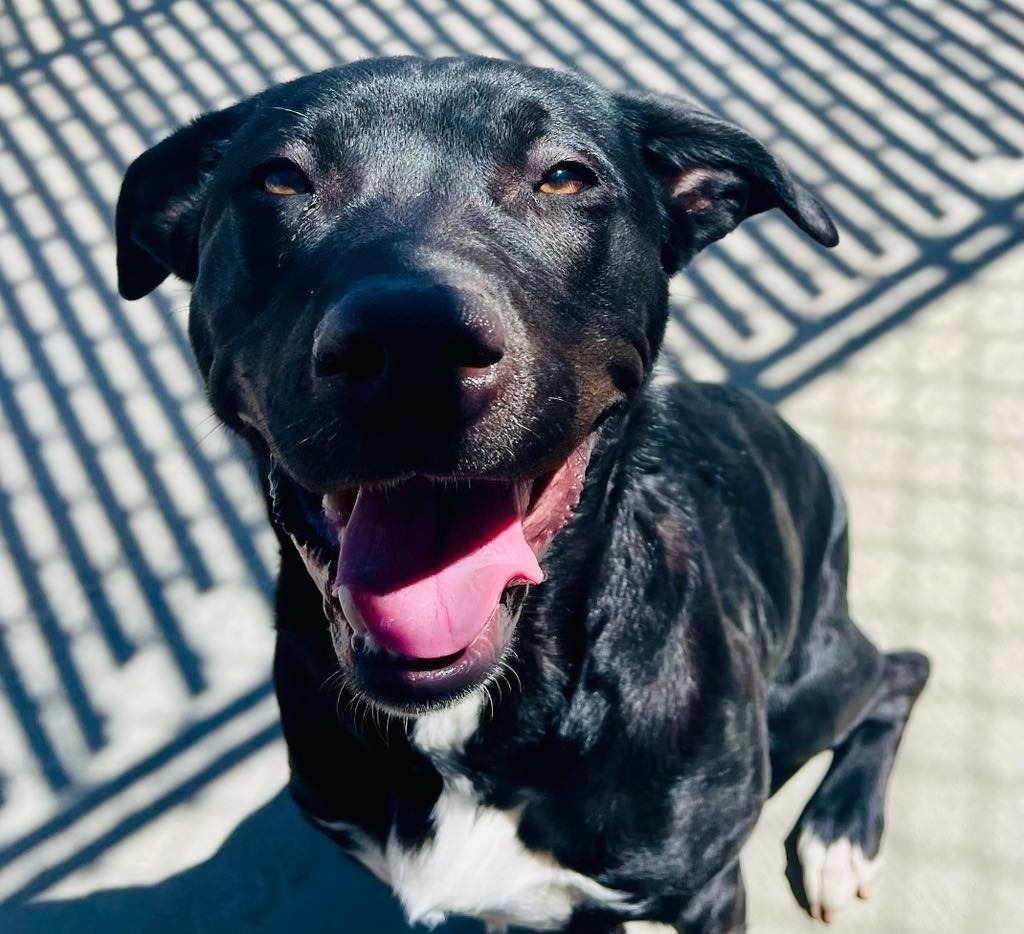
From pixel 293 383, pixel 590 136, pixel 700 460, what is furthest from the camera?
pixel 700 460

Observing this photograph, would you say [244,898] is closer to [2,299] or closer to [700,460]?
[700,460]

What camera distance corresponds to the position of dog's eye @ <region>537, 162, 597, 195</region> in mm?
1763

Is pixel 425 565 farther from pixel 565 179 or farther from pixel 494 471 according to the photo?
pixel 565 179

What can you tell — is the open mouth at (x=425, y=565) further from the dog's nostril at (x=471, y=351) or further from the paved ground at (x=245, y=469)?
the paved ground at (x=245, y=469)

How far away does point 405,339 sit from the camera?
4.34 ft

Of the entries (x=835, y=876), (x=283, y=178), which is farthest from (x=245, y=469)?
(x=835, y=876)

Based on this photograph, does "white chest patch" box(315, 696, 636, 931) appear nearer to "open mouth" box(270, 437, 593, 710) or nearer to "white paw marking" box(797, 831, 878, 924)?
"open mouth" box(270, 437, 593, 710)

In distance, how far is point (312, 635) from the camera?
190 centimetres

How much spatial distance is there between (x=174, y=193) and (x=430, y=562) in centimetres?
95

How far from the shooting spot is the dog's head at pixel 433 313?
1.40 metres

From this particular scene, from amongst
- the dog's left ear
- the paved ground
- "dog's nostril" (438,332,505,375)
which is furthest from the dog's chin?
the paved ground

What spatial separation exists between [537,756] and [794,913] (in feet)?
3.35

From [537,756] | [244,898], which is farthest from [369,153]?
[244,898]

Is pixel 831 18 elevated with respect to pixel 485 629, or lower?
lower
